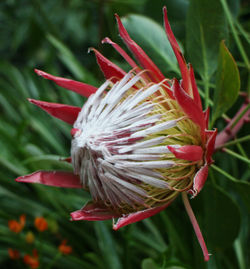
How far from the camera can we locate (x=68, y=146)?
1.95 m

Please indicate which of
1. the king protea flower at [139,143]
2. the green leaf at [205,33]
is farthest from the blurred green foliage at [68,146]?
the king protea flower at [139,143]

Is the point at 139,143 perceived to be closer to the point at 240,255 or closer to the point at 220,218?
the point at 220,218

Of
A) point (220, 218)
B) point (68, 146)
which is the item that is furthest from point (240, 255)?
point (68, 146)

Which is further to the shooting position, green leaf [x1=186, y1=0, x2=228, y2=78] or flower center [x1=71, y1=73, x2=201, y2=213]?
green leaf [x1=186, y1=0, x2=228, y2=78]

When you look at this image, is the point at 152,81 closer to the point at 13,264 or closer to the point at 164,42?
the point at 164,42

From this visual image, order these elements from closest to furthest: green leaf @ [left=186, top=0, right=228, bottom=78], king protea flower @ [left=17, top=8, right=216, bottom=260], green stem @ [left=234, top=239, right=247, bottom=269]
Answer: king protea flower @ [left=17, top=8, right=216, bottom=260], green leaf @ [left=186, top=0, right=228, bottom=78], green stem @ [left=234, top=239, right=247, bottom=269]

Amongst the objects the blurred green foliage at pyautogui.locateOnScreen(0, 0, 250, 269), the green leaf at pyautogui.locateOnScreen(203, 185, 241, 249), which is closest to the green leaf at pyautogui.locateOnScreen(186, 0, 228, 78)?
the blurred green foliage at pyautogui.locateOnScreen(0, 0, 250, 269)

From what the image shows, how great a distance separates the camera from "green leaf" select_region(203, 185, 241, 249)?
101 cm

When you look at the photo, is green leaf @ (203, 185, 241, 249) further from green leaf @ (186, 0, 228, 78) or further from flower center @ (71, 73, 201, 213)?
green leaf @ (186, 0, 228, 78)

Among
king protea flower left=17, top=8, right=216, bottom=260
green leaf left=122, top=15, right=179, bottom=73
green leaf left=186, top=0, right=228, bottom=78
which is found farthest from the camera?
green leaf left=122, top=15, right=179, bottom=73

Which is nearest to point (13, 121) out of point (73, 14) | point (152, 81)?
point (73, 14)

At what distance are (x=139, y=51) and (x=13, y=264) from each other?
3.96 feet

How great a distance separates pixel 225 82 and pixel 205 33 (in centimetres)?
19

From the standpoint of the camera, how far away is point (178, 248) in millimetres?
1335
